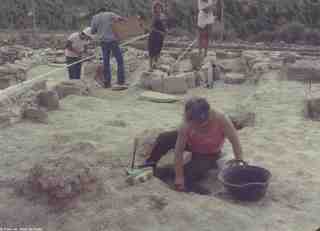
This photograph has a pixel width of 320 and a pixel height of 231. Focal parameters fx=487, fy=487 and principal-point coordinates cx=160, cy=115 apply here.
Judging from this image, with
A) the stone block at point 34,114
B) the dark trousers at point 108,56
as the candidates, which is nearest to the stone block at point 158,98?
the dark trousers at point 108,56

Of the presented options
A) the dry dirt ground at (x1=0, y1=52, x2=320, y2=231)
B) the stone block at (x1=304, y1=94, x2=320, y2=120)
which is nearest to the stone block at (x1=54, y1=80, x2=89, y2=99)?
the dry dirt ground at (x1=0, y1=52, x2=320, y2=231)

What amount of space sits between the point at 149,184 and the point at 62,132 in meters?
2.28

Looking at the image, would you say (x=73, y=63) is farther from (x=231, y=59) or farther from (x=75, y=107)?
(x=231, y=59)

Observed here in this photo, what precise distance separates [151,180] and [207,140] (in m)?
0.73

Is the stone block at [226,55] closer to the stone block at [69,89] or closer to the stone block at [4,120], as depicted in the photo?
the stone block at [69,89]

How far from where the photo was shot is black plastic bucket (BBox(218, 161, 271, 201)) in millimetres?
4379

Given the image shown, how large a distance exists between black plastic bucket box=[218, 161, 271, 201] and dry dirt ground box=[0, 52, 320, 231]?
9 centimetres

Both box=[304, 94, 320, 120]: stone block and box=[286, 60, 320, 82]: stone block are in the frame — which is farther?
box=[286, 60, 320, 82]: stone block

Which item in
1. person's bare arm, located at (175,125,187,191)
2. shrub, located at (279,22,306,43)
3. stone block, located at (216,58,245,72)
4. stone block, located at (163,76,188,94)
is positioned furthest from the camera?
shrub, located at (279,22,306,43)

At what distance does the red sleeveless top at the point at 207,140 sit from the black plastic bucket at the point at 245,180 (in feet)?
1.17

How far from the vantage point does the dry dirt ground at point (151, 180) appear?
3920 millimetres

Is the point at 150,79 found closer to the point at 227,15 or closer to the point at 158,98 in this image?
the point at 158,98

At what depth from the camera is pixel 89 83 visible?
9.65 meters

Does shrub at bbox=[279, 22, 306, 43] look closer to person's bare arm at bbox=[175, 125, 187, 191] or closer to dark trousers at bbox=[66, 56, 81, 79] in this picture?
dark trousers at bbox=[66, 56, 81, 79]
